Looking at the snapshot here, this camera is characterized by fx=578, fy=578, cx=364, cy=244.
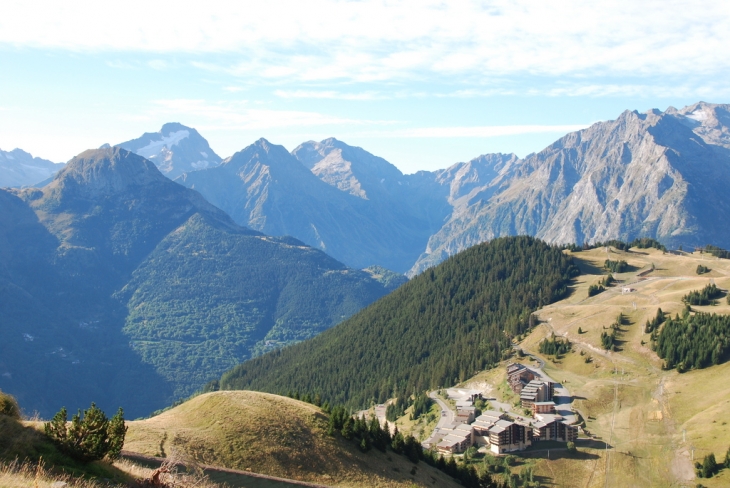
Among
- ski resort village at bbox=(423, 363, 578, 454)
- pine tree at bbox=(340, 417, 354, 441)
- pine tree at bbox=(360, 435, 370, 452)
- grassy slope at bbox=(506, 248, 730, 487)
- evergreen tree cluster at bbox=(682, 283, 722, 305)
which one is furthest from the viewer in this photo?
evergreen tree cluster at bbox=(682, 283, 722, 305)

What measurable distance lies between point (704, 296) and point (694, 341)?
1298 inches

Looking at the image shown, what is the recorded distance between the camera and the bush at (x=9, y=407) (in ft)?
120

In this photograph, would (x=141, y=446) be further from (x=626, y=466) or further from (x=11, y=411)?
(x=626, y=466)

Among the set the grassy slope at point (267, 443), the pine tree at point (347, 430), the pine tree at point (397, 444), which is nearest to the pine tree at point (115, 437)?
the grassy slope at point (267, 443)

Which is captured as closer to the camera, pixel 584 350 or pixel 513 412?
pixel 513 412

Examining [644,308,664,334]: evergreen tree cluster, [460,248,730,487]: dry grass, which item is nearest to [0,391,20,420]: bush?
[460,248,730,487]: dry grass

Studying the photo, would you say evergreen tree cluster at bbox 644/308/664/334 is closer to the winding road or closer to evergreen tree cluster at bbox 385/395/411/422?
the winding road

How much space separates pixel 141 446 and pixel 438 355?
496 ft

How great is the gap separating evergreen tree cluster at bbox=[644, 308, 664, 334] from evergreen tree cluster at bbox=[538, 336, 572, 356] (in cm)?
1964

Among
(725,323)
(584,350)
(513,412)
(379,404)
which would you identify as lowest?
(379,404)

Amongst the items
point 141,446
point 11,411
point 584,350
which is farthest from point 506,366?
point 11,411

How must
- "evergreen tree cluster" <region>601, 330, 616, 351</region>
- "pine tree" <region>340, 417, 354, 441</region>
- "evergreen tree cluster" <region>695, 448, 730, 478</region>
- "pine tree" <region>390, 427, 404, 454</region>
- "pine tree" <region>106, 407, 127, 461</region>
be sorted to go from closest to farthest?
"pine tree" <region>106, 407, 127, 461</region> < "pine tree" <region>340, 417, 354, 441</region> < "pine tree" <region>390, 427, 404, 454</region> < "evergreen tree cluster" <region>695, 448, 730, 478</region> < "evergreen tree cluster" <region>601, 330, 616, 351</region>

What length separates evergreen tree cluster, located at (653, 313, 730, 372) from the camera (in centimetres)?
12988

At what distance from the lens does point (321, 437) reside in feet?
237
